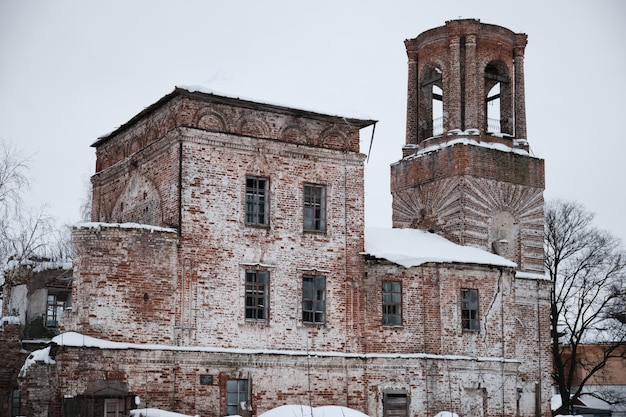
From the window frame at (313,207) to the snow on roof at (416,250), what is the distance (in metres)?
1.58

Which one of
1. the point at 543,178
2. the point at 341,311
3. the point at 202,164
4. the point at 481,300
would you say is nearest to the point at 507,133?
the point at 543,178

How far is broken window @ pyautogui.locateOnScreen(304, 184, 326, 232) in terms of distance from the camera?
24.9 m

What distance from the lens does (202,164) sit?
23500 millimetres

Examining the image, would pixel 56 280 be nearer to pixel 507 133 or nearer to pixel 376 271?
pixel 376 271

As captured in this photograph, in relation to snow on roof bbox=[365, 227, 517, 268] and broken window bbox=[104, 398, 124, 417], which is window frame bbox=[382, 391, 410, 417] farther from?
broken window bbox=[104, 398, 124, 417]

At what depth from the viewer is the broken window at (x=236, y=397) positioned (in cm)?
2286

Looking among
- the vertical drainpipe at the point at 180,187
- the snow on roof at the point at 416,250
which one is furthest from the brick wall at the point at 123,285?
the snow on roof at the point at 416,250

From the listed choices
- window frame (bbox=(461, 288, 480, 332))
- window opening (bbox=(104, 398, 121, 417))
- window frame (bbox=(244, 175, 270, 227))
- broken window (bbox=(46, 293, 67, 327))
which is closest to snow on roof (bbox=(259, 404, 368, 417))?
window opening (bbox=(104, 398, 121, 417))

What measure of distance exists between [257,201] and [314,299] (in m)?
2.91

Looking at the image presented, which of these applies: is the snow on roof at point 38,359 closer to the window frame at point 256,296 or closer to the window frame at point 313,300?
the window frame at point 256,296

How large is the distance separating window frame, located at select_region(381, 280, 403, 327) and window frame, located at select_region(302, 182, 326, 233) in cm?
244

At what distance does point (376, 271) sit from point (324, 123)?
4.17m

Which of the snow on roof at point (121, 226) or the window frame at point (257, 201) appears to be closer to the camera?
the snow on roof at point (121, 226)

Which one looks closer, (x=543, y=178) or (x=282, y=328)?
(x=282, y=328)
